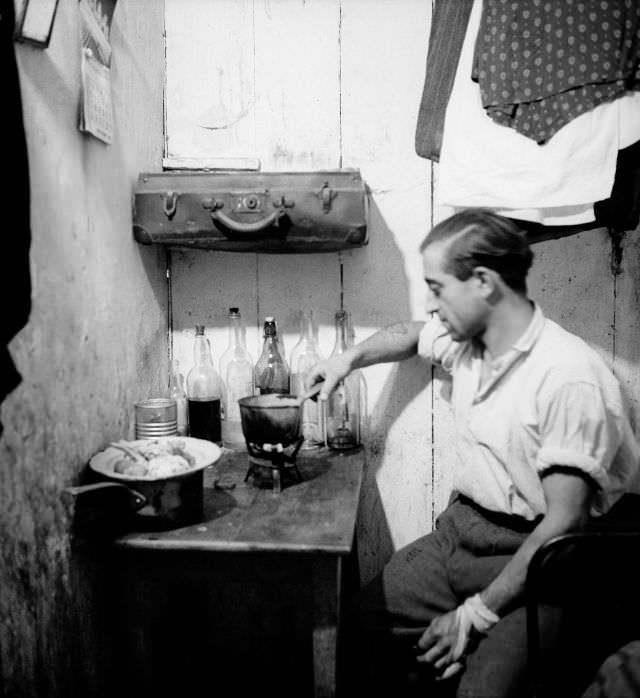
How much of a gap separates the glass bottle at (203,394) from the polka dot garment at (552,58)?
47.0 inches

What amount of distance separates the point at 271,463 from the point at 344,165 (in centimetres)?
112

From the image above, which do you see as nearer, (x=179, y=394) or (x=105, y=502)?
(x=105, y=502)

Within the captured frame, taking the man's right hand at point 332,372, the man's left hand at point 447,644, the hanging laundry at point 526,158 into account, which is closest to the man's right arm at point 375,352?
the man's right hand at point 332,372

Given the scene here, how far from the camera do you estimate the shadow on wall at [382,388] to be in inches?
89.2

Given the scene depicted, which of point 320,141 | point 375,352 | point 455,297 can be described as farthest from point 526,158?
point 320,141

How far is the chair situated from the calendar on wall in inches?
58.4

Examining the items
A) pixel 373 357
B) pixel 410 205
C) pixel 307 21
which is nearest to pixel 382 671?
pixel 373 357

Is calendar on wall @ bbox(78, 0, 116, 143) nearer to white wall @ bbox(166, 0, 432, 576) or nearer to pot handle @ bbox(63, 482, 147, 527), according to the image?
white wall @ bbox(166, 0, 432, 576)

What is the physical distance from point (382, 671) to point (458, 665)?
1.02 ft

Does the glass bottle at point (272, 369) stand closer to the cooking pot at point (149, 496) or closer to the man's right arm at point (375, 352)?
the man's right arm at point (375, 352)

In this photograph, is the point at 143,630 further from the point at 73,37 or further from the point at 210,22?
the point at 210,22

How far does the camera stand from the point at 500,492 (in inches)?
62.4

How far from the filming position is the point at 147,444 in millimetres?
1634

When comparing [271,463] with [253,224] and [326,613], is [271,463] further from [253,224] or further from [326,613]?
[253,224]
